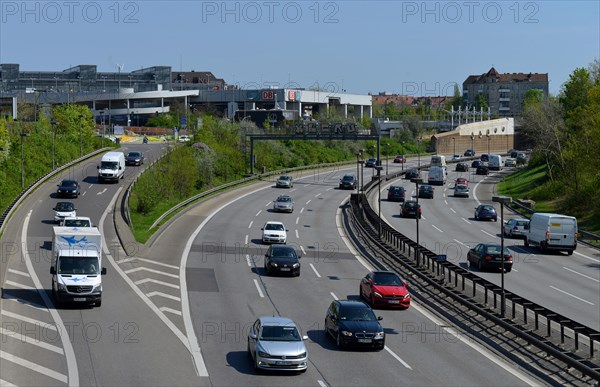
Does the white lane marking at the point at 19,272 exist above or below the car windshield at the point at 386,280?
below

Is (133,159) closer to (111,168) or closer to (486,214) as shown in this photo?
(111,168)

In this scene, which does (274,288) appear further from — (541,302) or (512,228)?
(512,228)

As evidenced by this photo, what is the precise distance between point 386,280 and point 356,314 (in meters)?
7.38

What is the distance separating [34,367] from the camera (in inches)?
935

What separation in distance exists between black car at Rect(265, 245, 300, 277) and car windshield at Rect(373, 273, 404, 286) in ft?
23.7

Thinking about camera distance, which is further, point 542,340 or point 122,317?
point 122,317

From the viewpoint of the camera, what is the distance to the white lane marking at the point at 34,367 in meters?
22.8

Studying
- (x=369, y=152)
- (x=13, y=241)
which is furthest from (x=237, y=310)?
(x=369, y=152)

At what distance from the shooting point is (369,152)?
146125mm

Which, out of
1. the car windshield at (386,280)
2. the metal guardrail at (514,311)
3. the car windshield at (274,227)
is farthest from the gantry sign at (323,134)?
the car windshield at (386,280)

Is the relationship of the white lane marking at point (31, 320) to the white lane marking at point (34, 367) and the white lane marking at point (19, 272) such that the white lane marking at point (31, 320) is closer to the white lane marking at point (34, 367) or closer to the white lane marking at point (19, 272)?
the white lane marking at point (34, 367)

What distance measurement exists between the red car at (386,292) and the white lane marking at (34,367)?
14388 mm

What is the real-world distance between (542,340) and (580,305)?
12807 millimetres

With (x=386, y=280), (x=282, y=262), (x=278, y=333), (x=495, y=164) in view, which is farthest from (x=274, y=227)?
(x=495, y=164)
